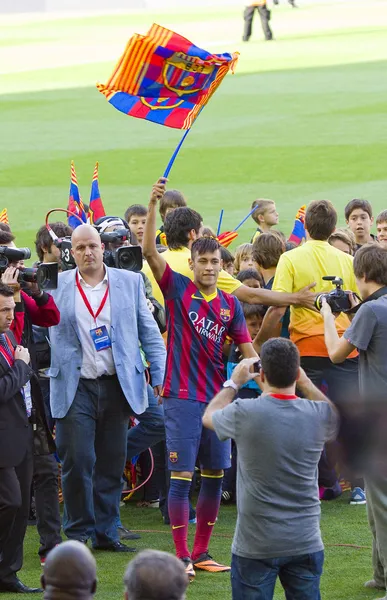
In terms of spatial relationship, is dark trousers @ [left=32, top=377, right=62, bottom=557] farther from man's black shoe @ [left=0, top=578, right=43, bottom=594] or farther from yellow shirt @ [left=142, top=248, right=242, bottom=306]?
yellow shirt @ [left=142, top=248, right=242, bottom=306]

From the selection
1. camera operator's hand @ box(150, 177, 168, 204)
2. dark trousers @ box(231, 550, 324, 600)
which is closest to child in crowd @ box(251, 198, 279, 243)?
camera operator's hand @ box(150, 177, 168, 204)

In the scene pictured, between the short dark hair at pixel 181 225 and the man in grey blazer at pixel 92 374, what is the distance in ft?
1.09

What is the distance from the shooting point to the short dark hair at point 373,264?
19.8 ft

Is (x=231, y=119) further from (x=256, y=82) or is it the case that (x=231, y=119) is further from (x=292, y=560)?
(x=292, y=560)

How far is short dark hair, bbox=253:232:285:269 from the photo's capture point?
27.9ft

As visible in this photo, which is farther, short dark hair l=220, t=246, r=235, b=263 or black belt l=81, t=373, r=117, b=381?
short dark hair l=220, t=246, r=235, b=263

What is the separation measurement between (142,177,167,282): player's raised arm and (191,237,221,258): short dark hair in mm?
196

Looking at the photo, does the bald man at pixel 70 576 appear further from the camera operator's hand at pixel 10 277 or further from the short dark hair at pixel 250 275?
the short dark hair at pixel 250 275

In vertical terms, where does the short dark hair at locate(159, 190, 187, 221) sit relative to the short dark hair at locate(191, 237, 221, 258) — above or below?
above

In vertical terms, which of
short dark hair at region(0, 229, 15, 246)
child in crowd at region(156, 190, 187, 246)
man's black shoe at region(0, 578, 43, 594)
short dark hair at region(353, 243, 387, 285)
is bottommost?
man's black shoe at region(0, 578, 43, 594)

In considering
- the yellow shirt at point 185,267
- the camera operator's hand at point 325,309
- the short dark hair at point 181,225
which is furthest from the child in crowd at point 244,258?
the camera operator's hand at point 325,309

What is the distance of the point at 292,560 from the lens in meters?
4.79

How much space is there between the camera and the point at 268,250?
335 inches

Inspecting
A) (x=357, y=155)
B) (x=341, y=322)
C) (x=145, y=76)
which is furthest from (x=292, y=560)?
(x=357, y=155)
